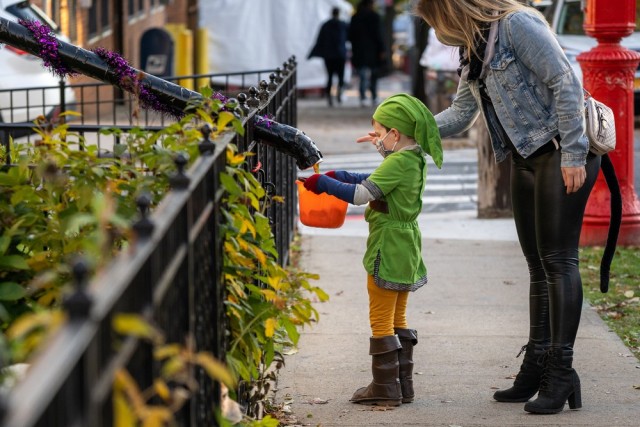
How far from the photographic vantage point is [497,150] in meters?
Result: 4.71

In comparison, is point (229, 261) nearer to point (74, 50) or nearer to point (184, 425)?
point (184, 425)

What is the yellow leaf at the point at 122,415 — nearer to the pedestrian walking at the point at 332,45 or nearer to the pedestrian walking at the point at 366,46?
the pedestrian walking at the point at 332,45

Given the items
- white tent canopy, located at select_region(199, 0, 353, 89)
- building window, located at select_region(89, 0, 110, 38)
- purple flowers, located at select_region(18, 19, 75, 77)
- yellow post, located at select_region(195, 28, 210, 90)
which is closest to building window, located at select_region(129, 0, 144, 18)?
white tent canopy, located at select_region(199, 0, 353, 89)

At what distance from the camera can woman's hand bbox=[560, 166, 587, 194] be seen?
4438 mm

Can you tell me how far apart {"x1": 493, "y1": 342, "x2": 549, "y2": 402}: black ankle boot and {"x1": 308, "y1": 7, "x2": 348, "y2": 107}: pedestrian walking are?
19.3 meters

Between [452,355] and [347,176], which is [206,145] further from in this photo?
[452,355]

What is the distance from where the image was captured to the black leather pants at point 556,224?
4.54m

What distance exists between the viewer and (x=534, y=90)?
452 centimetres

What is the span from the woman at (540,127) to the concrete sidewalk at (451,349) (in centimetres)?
27

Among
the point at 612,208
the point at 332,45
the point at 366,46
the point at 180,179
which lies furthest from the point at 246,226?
the point at 366,46

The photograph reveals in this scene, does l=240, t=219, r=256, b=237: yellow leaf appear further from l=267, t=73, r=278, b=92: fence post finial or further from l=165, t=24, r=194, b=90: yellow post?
l=165, t=24, r=194, b=90: yellow post

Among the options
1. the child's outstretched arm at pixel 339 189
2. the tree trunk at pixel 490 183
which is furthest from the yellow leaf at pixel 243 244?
the tree trunk at pixel 490 183

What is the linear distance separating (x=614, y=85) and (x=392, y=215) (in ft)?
13.2

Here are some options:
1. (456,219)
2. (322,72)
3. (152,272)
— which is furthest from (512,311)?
(322,72)
